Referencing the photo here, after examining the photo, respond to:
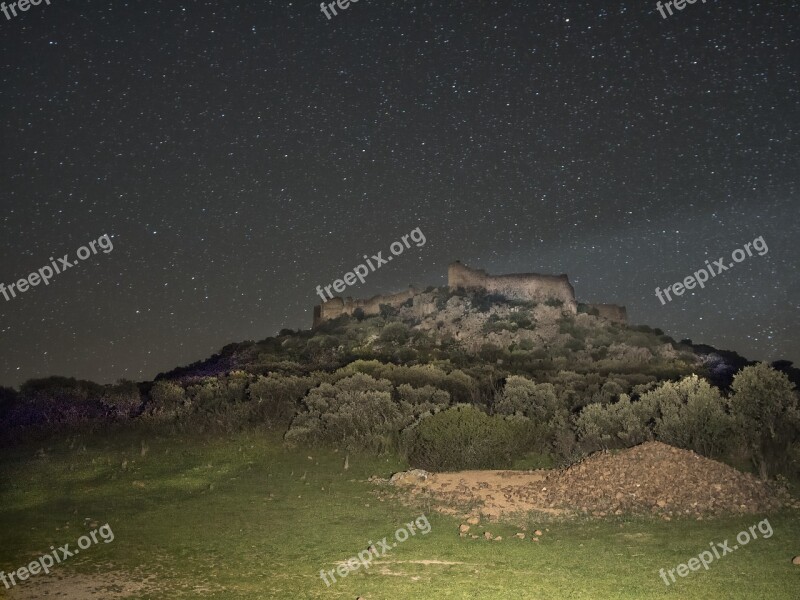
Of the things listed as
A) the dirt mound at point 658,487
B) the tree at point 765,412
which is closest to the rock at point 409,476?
the dirt mound at point 658,487

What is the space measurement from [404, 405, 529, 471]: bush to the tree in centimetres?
523

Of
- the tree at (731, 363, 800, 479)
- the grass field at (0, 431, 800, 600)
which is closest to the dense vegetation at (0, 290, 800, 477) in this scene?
the tree at (731, 363, 800, 479)

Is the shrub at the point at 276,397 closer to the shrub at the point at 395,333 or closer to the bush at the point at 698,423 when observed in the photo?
the bush at the point at 698,423

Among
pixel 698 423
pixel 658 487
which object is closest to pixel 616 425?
pixel 698 423

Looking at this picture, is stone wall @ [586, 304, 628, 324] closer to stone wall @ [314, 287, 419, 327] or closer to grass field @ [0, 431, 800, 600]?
stone wall @ [314, 287, 419, 327]

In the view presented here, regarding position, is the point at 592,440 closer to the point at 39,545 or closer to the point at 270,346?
the point at 39,545

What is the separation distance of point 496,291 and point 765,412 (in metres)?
67.2

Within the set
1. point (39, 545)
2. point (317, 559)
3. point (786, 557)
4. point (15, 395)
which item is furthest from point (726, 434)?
point (15, 395)

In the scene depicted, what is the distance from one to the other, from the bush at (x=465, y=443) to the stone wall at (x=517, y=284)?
64.3m

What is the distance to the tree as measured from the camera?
1536cm

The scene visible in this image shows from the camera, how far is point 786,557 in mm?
9141

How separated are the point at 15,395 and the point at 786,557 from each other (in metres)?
30.8

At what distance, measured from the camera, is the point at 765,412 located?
15.9 meters

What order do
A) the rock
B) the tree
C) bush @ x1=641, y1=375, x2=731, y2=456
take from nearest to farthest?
the rock → the tree → bush @ x1=641, y1=375, x2=731, y2=456
